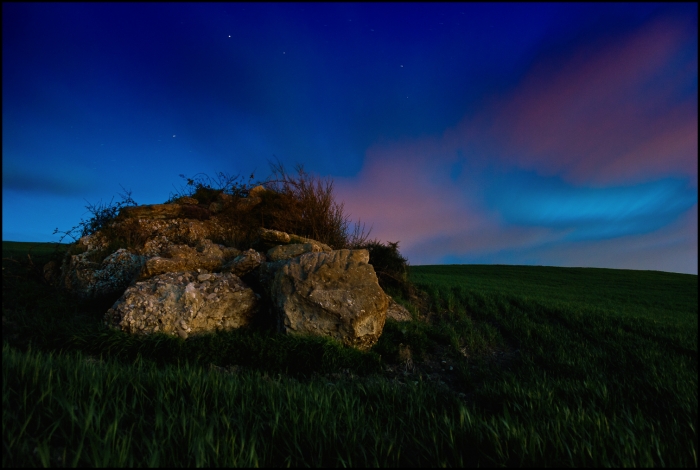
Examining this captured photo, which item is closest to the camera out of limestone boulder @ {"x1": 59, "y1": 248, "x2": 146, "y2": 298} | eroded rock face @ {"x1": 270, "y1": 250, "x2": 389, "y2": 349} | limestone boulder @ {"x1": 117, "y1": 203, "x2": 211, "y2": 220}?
eroded rock face @ {"x1": 270, "y1": 250, "x2": 389, "y2": 349}

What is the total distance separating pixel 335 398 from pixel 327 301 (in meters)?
3.10

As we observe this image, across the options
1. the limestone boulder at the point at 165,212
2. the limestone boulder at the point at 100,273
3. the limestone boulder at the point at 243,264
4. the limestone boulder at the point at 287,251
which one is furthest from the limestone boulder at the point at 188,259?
the limestone boulder at the point at 165,212

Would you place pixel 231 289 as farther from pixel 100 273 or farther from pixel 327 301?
pixel 100 273

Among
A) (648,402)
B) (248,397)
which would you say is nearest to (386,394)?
(248,397)

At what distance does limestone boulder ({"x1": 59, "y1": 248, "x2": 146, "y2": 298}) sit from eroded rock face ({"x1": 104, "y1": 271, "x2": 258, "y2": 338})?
5.58 ft

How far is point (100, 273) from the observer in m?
8.48

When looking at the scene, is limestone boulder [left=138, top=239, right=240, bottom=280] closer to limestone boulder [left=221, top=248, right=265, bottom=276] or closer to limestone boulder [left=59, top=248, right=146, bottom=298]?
limestone boulder [left=221, top=248, right=265, bottom=276]

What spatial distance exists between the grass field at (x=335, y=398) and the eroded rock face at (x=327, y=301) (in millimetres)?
456

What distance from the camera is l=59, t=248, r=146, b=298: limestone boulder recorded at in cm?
836

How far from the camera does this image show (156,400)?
10.8 ft

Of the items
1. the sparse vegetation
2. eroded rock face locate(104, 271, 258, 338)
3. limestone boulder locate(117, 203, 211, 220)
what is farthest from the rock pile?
limestone boulder locate(117, 203, 211, 220)

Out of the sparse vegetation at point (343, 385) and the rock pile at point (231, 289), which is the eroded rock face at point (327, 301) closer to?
the rock pile at point (231, 289)

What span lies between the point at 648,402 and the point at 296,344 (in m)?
5.87

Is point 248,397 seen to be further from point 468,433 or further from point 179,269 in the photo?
point 179,269
